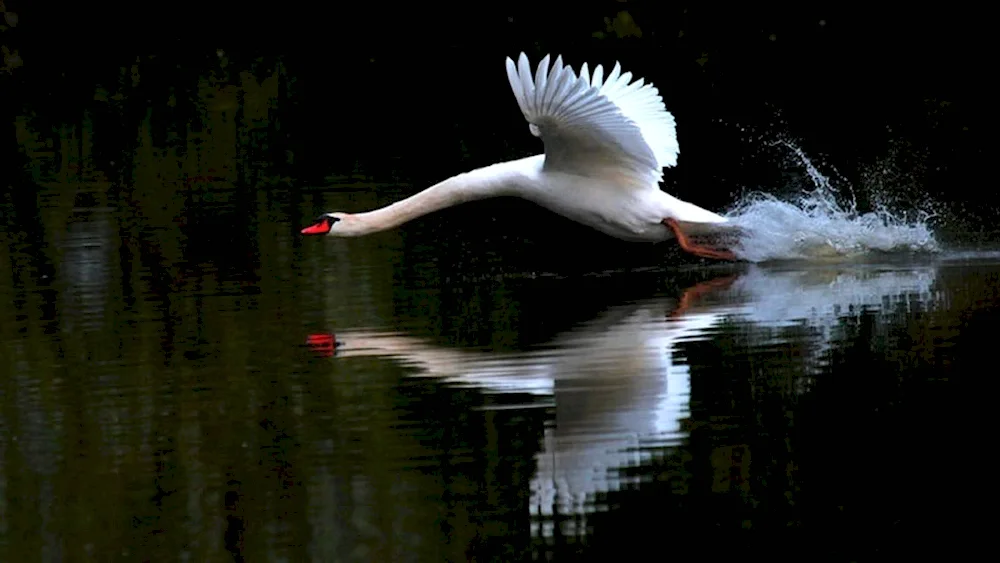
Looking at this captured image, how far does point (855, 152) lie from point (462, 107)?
7.44 m

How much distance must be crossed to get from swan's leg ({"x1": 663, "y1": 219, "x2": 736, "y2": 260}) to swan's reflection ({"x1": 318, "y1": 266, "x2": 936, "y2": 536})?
0.26 m

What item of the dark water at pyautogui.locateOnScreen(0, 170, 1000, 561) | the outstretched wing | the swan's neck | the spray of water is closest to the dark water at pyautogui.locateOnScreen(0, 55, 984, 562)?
the dark water at pyautogui.locateOnScreen(0, 170, 1000, 561)

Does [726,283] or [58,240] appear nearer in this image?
[726,283]

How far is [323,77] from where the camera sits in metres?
30.0

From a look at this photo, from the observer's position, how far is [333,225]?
14.0m

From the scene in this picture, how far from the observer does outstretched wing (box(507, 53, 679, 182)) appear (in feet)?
40.9

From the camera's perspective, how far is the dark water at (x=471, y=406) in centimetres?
782

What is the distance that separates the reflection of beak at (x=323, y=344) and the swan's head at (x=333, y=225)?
8.08 feet

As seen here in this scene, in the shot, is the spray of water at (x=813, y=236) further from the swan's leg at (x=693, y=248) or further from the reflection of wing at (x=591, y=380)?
the reflection of wing at (x=591, y=380)

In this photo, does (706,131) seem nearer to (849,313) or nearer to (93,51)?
(849,313)

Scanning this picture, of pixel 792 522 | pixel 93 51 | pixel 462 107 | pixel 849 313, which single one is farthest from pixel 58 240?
pixel 93 51

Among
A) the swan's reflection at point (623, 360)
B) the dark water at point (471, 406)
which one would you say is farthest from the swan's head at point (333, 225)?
the swan's reflection at point (623, 360)

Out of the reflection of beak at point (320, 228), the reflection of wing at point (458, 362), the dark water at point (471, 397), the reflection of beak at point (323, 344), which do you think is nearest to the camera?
the dark water at point (471, 397)

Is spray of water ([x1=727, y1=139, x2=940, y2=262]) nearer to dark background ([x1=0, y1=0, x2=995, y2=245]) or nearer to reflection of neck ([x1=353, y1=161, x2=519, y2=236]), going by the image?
dark background ([x1=0, y1=0, x2=995, y2=245])
